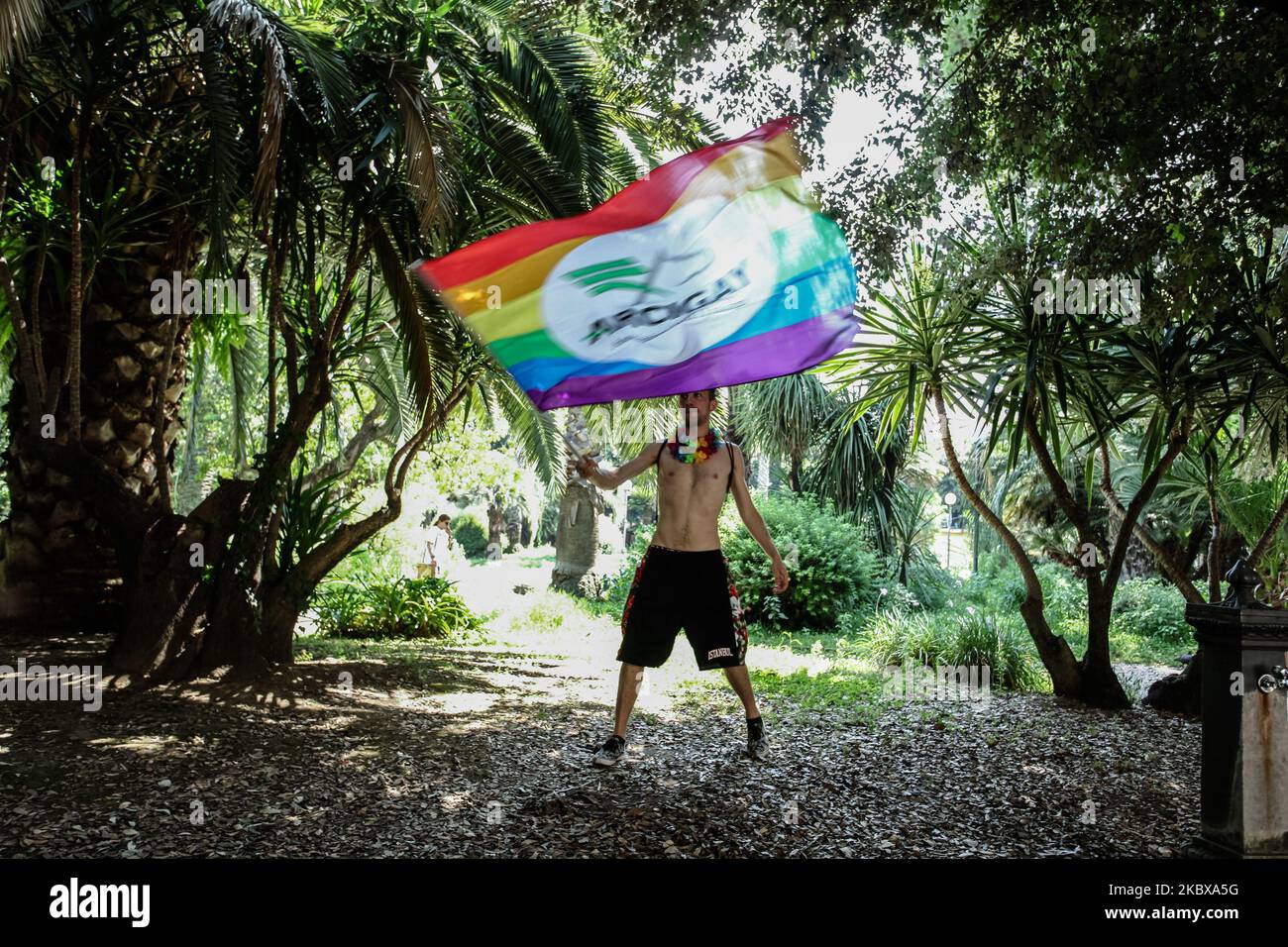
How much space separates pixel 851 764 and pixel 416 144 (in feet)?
14.9

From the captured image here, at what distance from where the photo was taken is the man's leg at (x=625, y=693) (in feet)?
17.6

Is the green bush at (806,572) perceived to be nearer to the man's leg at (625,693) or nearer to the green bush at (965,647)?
the green bush at (965,647)

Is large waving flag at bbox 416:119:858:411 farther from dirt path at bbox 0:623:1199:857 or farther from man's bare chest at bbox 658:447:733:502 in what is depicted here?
dirt path at bbox 0:623:1199:857

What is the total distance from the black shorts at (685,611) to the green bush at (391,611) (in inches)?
249

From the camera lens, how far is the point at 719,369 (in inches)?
200

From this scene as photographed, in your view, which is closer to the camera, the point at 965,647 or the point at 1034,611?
the point at 1034,611

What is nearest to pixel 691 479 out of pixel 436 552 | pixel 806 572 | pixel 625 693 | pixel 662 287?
pixel 662 287

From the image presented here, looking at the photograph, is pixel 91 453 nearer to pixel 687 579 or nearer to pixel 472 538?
pixel 687 579

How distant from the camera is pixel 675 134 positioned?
728 cm

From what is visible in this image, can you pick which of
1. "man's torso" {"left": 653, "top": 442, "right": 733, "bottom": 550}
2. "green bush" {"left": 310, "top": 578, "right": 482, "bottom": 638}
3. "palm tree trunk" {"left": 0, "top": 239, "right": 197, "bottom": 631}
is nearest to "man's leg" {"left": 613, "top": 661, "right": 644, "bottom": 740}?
"man's torso" {"left": 653, "top": 442, "right": 733, "bottom": 550}

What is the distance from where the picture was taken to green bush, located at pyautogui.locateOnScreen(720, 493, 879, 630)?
1488 cm

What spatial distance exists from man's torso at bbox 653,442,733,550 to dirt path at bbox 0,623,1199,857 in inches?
50.5

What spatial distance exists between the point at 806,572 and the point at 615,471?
10.0 metres
